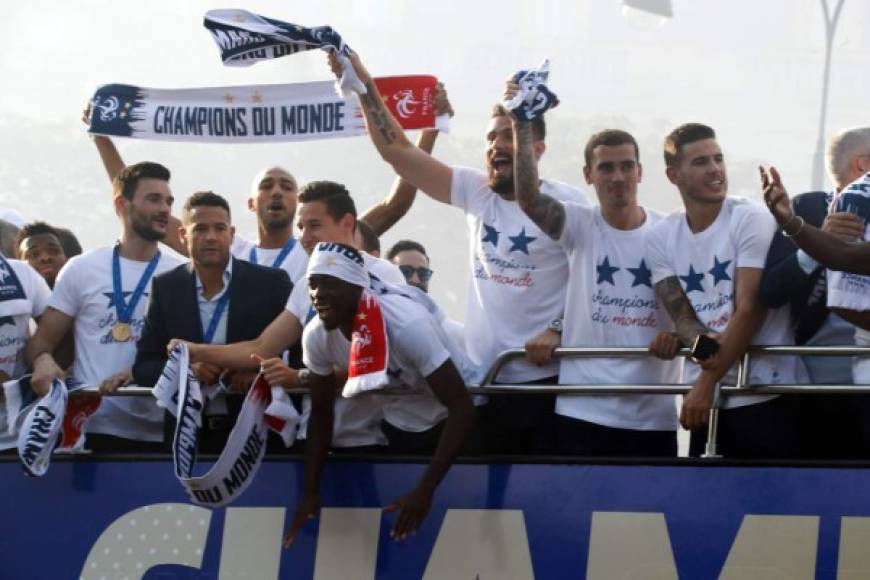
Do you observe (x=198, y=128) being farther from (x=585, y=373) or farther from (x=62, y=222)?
(x=62, y=222)

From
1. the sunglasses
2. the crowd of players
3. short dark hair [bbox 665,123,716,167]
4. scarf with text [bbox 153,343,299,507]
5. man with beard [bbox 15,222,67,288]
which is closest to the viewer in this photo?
the crowd of players

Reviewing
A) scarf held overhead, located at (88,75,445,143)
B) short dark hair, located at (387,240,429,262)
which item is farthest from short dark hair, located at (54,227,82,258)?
short dark hair, located at (387,240,429,262)

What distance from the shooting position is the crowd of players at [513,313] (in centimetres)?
704

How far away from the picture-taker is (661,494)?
7086mm

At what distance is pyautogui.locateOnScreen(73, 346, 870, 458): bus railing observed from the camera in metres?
6.72

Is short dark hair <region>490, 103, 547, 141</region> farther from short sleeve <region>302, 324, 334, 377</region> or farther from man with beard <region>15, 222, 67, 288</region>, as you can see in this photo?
man with beard <region>15, 222, 67, 288</region>

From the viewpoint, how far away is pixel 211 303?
8.08 meters

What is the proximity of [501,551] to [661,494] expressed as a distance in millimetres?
751

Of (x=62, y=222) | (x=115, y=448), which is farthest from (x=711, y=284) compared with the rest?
(x=62, y=222)

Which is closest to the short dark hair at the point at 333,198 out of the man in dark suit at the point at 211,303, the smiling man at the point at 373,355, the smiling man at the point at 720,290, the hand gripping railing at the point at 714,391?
the man in dark suit at the point at 211,303

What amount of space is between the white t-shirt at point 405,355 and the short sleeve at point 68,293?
1.55 m

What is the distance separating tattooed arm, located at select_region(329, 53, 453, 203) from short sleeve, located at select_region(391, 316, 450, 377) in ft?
3.60

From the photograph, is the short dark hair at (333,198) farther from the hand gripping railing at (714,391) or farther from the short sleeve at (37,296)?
the short sleeve at (37,296)

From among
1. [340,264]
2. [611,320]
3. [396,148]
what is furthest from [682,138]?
[340,264]
